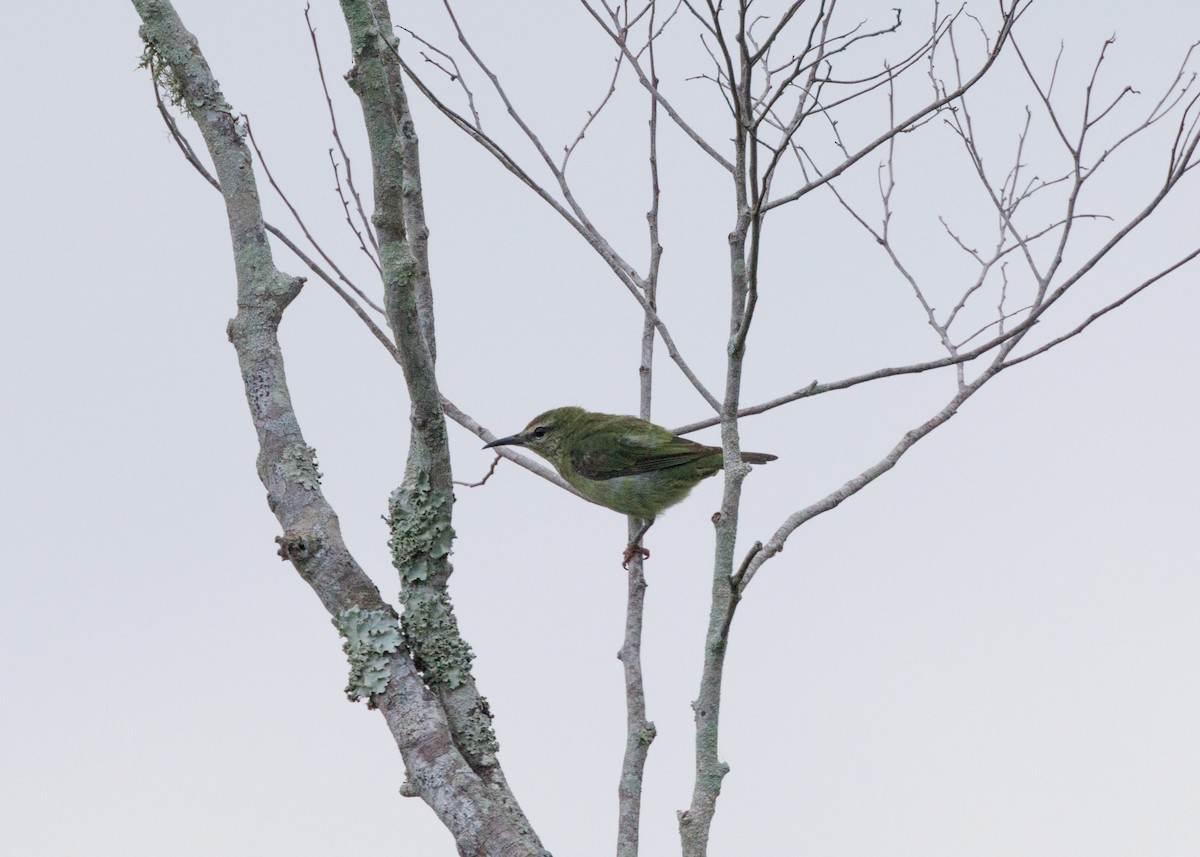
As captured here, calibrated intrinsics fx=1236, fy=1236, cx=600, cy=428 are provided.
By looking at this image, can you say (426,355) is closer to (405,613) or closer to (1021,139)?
(405,613)

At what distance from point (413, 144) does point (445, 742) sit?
2122 mm

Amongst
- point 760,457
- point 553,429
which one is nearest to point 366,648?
point 760,457

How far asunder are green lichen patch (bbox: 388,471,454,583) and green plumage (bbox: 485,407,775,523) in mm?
2947

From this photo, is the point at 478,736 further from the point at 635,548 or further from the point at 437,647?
the point at 635,548

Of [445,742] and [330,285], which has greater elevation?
[330,285]

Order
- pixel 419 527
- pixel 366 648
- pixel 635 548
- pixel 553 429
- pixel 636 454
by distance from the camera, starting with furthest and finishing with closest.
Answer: pixel 553 429 → pixel 636 454 → pixel 635 548 → pixel 419 527 → pixel 366 648

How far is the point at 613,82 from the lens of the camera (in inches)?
253

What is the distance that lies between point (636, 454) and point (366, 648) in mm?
3627

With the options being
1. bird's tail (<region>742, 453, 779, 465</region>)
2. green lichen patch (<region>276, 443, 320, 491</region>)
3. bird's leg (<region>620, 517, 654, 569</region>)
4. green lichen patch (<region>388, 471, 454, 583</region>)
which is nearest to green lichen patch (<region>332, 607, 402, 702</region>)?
green lichen patch (<region>388, 471, 454, 583</region>)

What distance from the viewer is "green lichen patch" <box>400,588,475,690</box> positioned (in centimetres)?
420

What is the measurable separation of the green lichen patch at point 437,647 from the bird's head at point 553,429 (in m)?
3.71

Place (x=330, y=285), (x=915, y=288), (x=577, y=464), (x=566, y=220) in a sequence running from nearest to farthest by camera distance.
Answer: (x=566, y=220)
(x=330, y=285)
(x=915, y=288)
(x=577, y=464)

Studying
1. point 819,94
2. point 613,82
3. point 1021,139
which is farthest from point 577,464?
point 819,94

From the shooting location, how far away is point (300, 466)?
421cm
